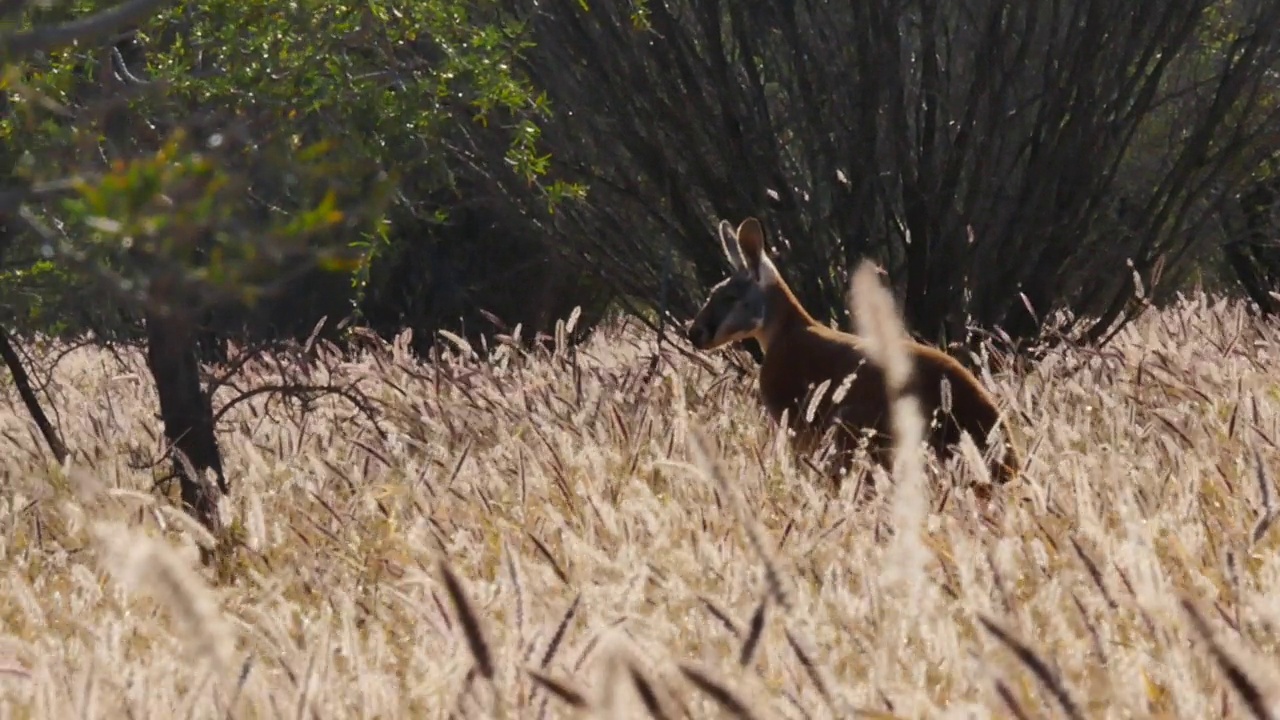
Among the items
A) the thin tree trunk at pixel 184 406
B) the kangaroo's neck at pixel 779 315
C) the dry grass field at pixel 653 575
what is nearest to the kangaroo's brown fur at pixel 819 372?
the kangaroo's neck at pixel 779 315

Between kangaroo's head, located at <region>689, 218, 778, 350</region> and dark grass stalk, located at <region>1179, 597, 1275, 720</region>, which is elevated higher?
kangaroo's head, located at <region>689, 218, 778, 350</region>

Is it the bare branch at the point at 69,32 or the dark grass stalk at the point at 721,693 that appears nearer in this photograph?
the dark grass stalk at the point at 721,693

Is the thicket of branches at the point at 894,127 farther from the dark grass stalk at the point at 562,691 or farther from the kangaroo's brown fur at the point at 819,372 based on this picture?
the dark grass stalk at the point at 562,691

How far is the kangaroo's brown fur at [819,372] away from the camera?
19.3 ft

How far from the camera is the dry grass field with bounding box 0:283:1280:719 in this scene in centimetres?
236

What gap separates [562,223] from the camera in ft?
32.4

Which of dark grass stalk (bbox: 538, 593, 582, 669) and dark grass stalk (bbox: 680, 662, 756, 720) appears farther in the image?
dark grass stalk (bbox: 538, 593, 582, 669)

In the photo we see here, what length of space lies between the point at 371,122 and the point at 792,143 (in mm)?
3919

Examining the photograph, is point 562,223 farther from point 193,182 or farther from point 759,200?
point 193,182

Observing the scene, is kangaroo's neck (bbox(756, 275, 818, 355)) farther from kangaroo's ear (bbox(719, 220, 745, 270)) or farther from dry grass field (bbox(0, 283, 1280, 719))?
dry grass field (bbox(0, 283, 1280, 719))

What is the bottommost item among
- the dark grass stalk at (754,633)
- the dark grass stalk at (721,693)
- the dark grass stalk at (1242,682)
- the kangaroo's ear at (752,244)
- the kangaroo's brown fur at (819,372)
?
the dark grass stalk at (721,693)

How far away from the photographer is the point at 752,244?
7648 mm

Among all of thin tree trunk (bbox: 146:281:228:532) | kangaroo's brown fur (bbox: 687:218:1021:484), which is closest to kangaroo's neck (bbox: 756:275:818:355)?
kangaroo's brown fur (bbox: 687:218:1021:484)

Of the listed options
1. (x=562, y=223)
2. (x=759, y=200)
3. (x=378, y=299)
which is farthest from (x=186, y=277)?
(x=378, y=299)
